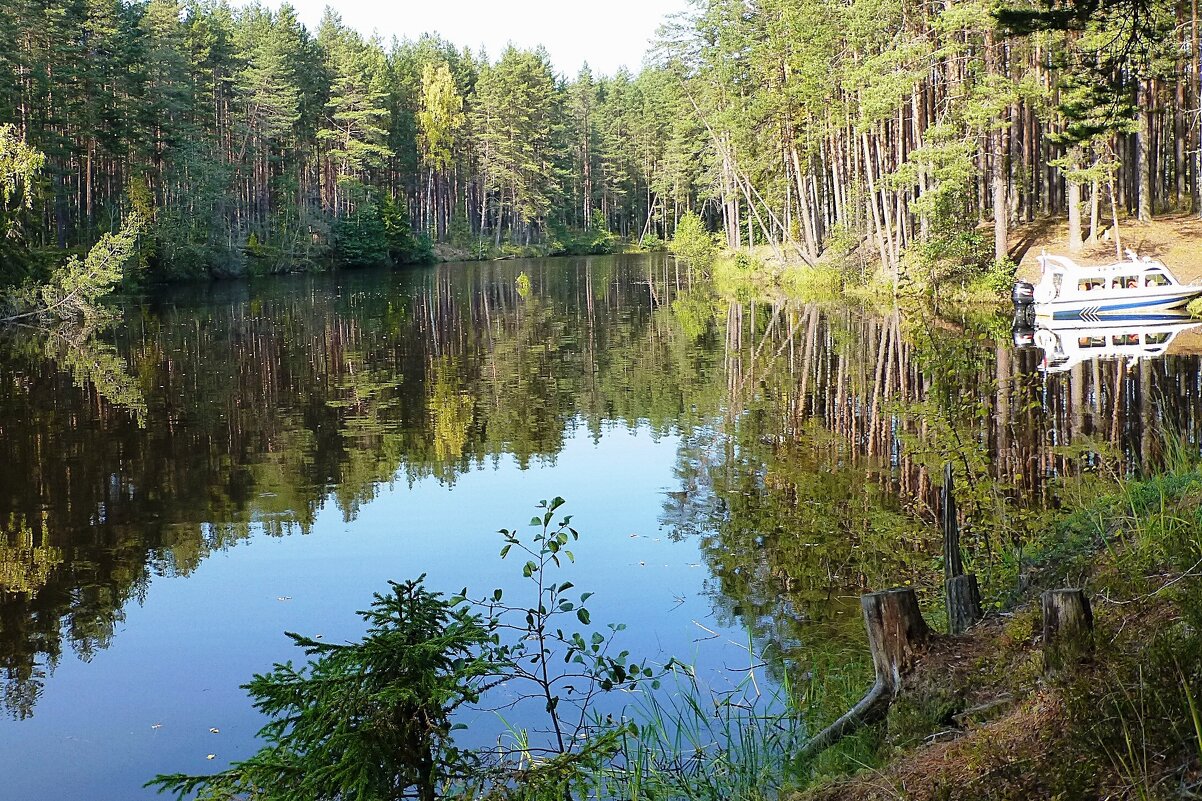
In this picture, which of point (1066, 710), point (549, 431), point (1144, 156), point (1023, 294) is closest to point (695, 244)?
point (1144, 156)

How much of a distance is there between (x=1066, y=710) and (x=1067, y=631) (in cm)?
38

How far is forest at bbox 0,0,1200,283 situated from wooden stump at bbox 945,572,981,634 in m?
4.11

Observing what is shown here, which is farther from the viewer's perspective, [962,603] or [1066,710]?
[962,603]

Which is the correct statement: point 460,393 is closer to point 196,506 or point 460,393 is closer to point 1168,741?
point 196,506

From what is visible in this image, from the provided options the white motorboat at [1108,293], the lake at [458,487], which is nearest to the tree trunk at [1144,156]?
the white motorboat at [1108,293]

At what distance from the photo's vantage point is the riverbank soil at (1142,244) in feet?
92.3

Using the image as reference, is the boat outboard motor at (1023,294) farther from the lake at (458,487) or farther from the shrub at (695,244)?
the shrub at (695,244)

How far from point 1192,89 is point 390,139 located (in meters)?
61.4

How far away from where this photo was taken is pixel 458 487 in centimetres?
1301

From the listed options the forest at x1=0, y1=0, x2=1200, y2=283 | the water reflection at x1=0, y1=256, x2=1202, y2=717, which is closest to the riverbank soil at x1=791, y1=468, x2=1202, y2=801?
the water reflection at x1=0, y1=256, x2=1202, y2=717

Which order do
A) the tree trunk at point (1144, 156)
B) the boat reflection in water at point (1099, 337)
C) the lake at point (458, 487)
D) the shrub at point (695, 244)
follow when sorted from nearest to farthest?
the lake at point (458, 487) < the boat reflection in water at point (1099, 337) < the tree trunk at point (1144, 156) < the shrub at point (695, 244)

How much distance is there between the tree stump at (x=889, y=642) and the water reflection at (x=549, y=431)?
269 cm

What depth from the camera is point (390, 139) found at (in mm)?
82688

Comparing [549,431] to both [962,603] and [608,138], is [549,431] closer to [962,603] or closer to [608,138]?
[962,603]
